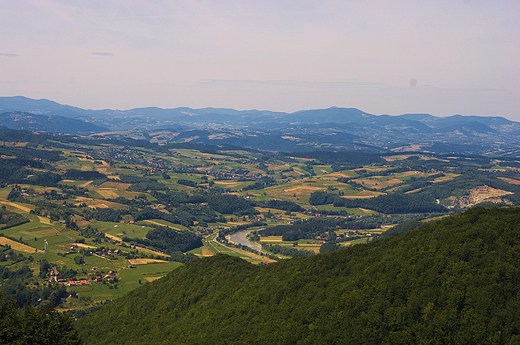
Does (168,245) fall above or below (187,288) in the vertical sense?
below

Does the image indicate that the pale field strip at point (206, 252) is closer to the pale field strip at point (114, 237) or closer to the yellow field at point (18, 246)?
the pale field strip at point (114, 237)

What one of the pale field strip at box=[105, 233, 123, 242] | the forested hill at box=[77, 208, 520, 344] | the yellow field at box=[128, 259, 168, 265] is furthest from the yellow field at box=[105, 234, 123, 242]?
the forested hill at box=[77, 208, 520, 344]

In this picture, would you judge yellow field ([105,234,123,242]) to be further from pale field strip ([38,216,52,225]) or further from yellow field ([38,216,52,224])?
yellow field ([38,216,52,224])

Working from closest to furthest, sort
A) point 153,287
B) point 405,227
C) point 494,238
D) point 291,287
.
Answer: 1. point 494,238
2. point 291,287
3. point 153,287
4. point 405,227

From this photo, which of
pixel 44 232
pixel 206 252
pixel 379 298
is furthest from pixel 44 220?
pixel 379 298

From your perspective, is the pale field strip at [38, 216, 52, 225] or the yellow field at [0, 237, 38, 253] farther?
the pale field strip at [38, 216, 52, 225]

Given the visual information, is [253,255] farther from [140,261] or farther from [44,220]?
[44,220]

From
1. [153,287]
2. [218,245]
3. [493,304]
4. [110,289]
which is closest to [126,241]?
[218,245]

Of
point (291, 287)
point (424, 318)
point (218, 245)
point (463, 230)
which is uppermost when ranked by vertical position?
point (463, 230)

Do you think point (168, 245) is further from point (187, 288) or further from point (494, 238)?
point (494, 238)
